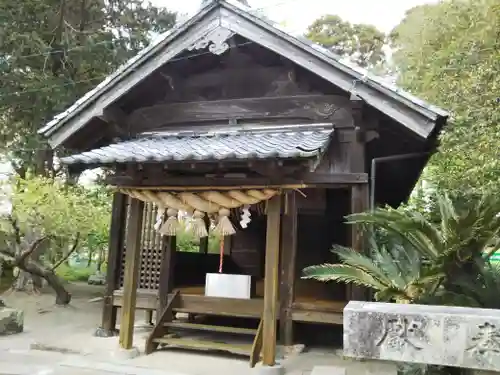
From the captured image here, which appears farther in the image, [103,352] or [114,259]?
[114,259]

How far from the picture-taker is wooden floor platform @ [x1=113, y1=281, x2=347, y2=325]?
7781 millimetres

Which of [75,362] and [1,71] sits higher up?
[1,71]

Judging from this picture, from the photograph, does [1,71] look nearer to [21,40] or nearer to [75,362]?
[21,40]

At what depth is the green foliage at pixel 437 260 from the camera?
579cm

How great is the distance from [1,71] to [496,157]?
12.7 meters

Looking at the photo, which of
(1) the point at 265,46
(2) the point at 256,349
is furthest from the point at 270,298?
(1) the point at 265,46

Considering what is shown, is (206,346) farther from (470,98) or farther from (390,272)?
(470,98)

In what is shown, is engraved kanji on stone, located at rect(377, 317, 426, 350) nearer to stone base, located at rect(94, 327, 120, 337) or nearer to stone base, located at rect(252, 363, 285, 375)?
stone base, located at rect(252, 363, 285, 375)

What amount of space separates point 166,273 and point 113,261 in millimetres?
1066

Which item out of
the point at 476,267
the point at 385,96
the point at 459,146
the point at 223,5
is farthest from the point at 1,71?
the point at 476,267

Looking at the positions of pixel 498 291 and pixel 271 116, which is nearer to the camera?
pixel 498 291

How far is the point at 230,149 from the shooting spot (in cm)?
698

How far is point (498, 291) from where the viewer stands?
5828 mm

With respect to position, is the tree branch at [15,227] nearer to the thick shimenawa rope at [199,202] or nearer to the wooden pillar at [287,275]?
the thick shimenawa rope at [199,202]
